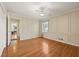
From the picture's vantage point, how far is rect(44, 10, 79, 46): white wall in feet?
7.57

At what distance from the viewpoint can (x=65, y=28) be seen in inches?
102

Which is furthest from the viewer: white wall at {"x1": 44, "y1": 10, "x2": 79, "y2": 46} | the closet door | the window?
the closet door

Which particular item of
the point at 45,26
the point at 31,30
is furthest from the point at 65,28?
the point at 31,30

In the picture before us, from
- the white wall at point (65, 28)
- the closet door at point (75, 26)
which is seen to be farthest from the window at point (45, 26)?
the closet door at point (75, 26)

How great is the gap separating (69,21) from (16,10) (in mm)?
1725

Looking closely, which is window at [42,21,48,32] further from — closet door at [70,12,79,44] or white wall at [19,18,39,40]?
closet door at [70,12,79,44]

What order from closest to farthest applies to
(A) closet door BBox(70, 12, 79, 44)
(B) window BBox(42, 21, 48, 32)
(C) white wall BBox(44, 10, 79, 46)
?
1. (B) window BBox(42, 21, 48, 32)
2. (C) white wall BBox(44, 10, 79, 46)
3. (A) closet door BBox(70, 12, 79, 44)

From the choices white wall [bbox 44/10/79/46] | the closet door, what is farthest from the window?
the closet door

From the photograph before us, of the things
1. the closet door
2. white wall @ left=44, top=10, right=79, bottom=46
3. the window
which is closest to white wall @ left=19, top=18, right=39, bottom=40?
the window

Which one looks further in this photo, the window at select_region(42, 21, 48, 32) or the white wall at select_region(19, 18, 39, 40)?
the white wall at select_region(19, 18, 39, 40)

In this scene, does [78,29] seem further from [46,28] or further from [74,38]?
[46,28]

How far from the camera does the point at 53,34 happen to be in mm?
2273

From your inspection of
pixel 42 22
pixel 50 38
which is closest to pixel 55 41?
pixel 50 38

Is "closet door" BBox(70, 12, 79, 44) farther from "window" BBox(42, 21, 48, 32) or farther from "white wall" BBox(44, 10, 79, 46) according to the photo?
"window" BBox(42, 21, 48, 32)
